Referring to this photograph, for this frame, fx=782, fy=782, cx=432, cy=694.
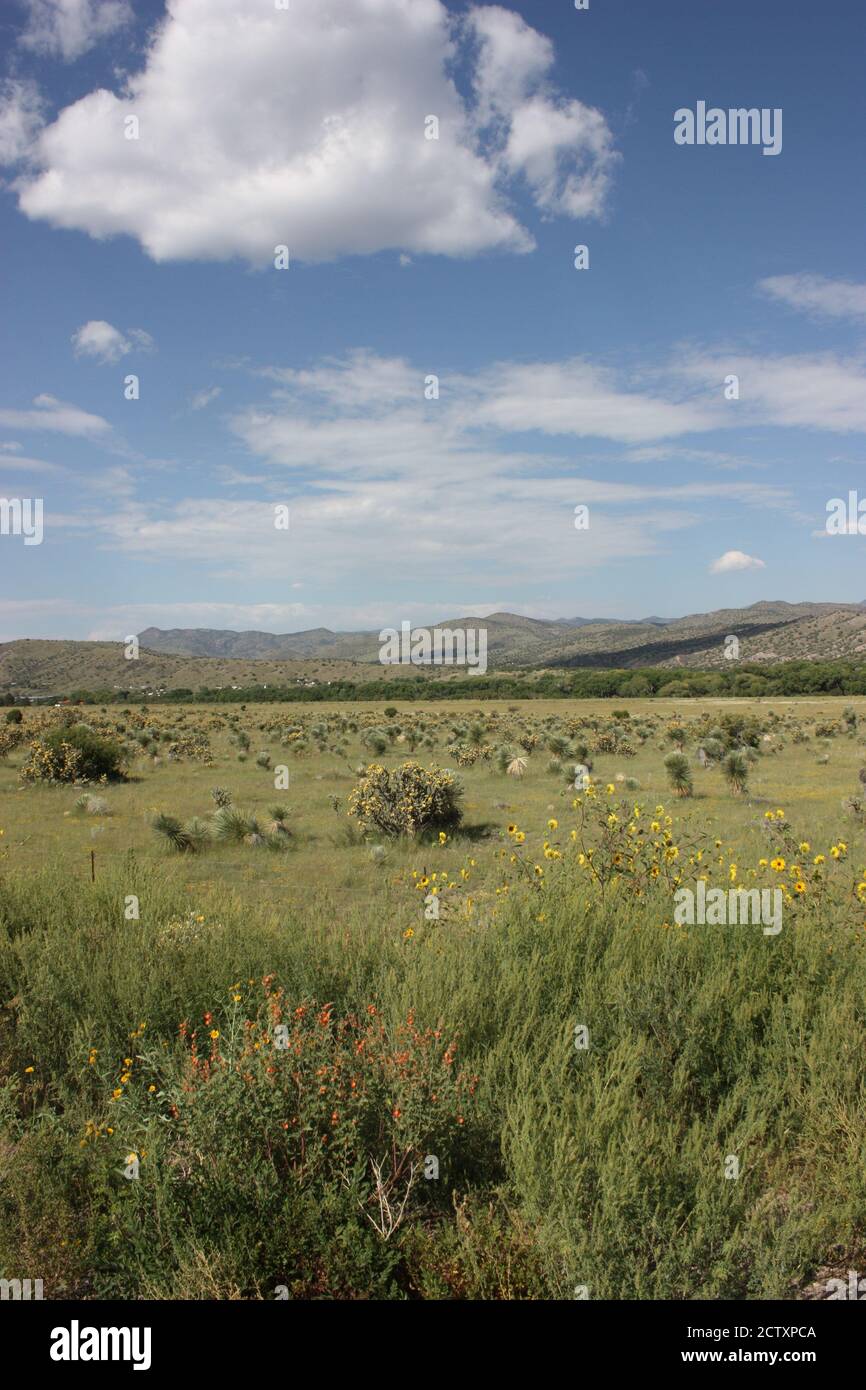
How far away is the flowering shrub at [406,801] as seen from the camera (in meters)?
14.4

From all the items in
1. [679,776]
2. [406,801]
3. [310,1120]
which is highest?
[310,1120]

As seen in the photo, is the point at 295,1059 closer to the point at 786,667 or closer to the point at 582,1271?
the point at 582,1271

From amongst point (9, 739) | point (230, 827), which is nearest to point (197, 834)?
point (230, 827)

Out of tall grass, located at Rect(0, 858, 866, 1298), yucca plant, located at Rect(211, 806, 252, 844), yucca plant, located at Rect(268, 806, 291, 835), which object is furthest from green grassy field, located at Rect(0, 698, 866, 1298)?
yucca plant, located at Rect(268, 806, 291, 835)

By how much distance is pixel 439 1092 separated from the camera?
142 inches

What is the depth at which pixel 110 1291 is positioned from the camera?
10.0ft

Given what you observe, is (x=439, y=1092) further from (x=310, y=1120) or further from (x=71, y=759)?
(x=71, y=759)

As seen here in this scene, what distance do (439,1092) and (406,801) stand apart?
35.6 ft

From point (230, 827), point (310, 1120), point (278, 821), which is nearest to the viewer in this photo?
point (310, 1120)

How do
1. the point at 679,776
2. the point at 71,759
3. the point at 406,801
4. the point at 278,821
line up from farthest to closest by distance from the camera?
the point at 71,759
the point at 679,776
the point at 278,821
the point at 406,801

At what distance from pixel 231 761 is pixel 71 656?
10954 cm

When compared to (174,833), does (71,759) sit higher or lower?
higher
